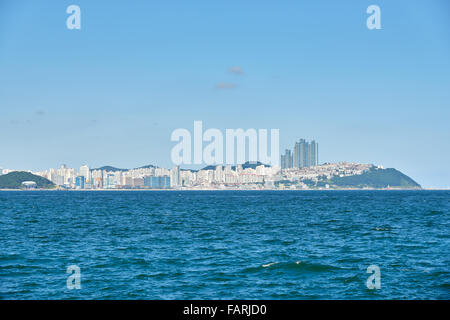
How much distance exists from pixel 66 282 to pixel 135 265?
5269 mm

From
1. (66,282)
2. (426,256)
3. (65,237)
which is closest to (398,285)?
(426,256)

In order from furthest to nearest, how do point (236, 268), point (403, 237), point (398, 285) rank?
1. point (403, 237)
2. point (236, 268)
3. point (398, 285)

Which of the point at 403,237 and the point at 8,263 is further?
the point at 403,237

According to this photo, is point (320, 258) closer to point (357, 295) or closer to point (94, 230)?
point (357, 295)

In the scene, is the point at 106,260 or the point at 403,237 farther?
the point at 403,237

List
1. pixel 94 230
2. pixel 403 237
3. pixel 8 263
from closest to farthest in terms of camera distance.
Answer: pixel 8 263 → pixel 403 237 → pixel 94 230
